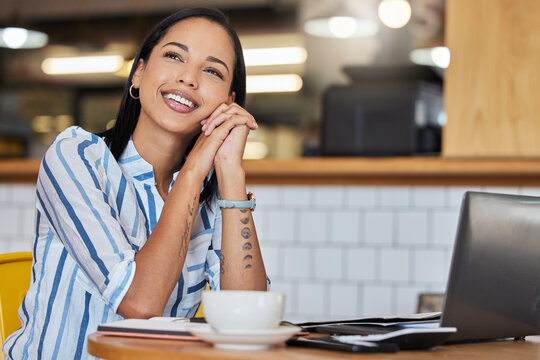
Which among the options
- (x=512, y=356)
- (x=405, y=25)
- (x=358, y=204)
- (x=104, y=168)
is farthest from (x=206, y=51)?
(x=405, y=25)

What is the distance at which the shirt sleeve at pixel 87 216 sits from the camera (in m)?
1.29

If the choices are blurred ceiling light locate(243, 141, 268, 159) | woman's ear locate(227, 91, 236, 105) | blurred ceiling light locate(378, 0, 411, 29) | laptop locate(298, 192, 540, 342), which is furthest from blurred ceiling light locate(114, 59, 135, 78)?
laptop locate(298, 192, 540, 342)

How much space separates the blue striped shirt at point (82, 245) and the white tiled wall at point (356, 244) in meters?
1.26

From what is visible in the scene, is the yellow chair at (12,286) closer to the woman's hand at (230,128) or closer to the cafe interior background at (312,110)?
the woman's hand at (230,128)

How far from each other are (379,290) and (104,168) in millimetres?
1519

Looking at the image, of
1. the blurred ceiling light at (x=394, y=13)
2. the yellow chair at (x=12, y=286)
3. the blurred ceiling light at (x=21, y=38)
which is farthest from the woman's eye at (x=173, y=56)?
the blurred ceiling light at (x=21, y=38)

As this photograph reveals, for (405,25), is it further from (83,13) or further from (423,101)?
(83,13)

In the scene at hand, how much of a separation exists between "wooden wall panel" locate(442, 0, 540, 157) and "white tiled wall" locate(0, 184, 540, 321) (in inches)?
8.0

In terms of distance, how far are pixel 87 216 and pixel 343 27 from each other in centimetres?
301

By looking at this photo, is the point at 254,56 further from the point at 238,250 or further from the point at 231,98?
the point at 238,250

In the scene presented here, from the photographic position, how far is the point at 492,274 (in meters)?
1.10

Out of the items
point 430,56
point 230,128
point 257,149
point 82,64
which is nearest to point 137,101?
point 230,128

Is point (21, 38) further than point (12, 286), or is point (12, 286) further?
point (21, 38)

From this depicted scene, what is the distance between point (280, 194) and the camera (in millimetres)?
2924
